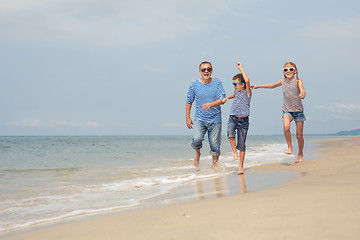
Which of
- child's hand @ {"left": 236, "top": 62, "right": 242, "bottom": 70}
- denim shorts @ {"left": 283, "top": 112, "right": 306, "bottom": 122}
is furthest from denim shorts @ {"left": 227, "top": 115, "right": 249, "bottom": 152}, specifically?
denim shorts @ {"left": 283, "top": 112, "right": 306, "bottom": 122}

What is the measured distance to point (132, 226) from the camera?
2.54 m

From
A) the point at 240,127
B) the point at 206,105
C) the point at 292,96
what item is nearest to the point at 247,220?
the point at 240,127

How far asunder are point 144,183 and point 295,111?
321 centimetres

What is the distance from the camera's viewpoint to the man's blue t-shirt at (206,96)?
640 cm

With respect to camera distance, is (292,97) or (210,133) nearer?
(292,97)

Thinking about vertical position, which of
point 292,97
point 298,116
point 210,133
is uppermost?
point 292,97

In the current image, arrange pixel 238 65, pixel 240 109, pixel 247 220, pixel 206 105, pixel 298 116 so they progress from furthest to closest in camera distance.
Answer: pixel 298 116 → pixel 206 105 → pixel 240 109 → pixel 238 65 → pixel 247 220

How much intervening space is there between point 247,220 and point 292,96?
457 cm

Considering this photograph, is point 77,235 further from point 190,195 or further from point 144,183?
point 144,183

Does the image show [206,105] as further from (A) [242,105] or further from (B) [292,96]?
(B) [292,96]

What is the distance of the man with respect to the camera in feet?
20.9

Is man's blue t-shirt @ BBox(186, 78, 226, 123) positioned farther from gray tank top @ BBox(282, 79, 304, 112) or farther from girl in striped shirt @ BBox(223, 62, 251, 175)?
gray tank top @ BBox(282, 79, 304, 112)

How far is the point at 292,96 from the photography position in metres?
6.39

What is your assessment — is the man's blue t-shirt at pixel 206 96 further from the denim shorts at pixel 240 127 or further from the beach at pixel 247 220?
the beach at pixel 247 220
